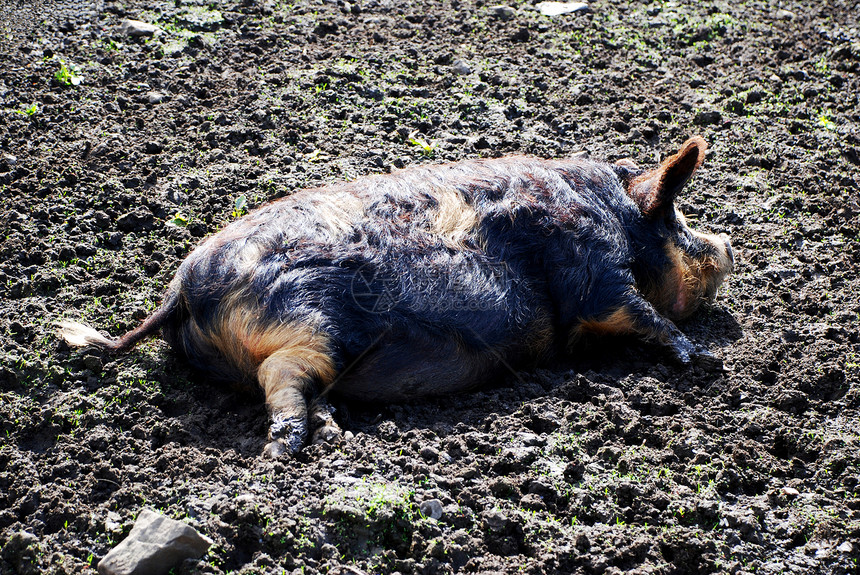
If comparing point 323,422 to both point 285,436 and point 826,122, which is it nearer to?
point 285,436

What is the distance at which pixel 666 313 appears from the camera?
4.89m

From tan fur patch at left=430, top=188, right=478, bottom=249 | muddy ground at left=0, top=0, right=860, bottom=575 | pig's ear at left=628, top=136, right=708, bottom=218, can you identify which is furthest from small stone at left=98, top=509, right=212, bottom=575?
pig's ear at left=628, top=136, right=708, bottom=218

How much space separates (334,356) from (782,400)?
85.2 inches

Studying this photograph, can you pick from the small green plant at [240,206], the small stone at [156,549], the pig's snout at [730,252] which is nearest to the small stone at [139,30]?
the small green plant at [240,206]

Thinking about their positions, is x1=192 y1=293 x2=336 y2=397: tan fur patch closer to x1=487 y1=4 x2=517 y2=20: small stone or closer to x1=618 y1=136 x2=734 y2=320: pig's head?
x1=618 y1=136 x2=734 y2=320: pig's head

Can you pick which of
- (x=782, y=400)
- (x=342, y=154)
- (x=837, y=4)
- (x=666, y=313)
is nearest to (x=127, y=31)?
(x=342, y=154)

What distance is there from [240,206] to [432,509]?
111 inches

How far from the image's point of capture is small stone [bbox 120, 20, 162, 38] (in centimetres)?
709

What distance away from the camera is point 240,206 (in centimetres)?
540

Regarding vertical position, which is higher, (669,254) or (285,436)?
(669,254)

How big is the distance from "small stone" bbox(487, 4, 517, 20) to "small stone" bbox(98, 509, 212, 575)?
245 inches

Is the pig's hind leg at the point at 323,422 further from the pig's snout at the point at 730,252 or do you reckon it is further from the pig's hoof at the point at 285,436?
the pig's snout at the point at 730,252

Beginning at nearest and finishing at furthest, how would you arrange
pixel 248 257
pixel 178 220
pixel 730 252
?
pixel 248 257, pixel 730 252, pixel 178 220

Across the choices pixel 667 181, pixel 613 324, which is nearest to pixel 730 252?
pixel 667 181
